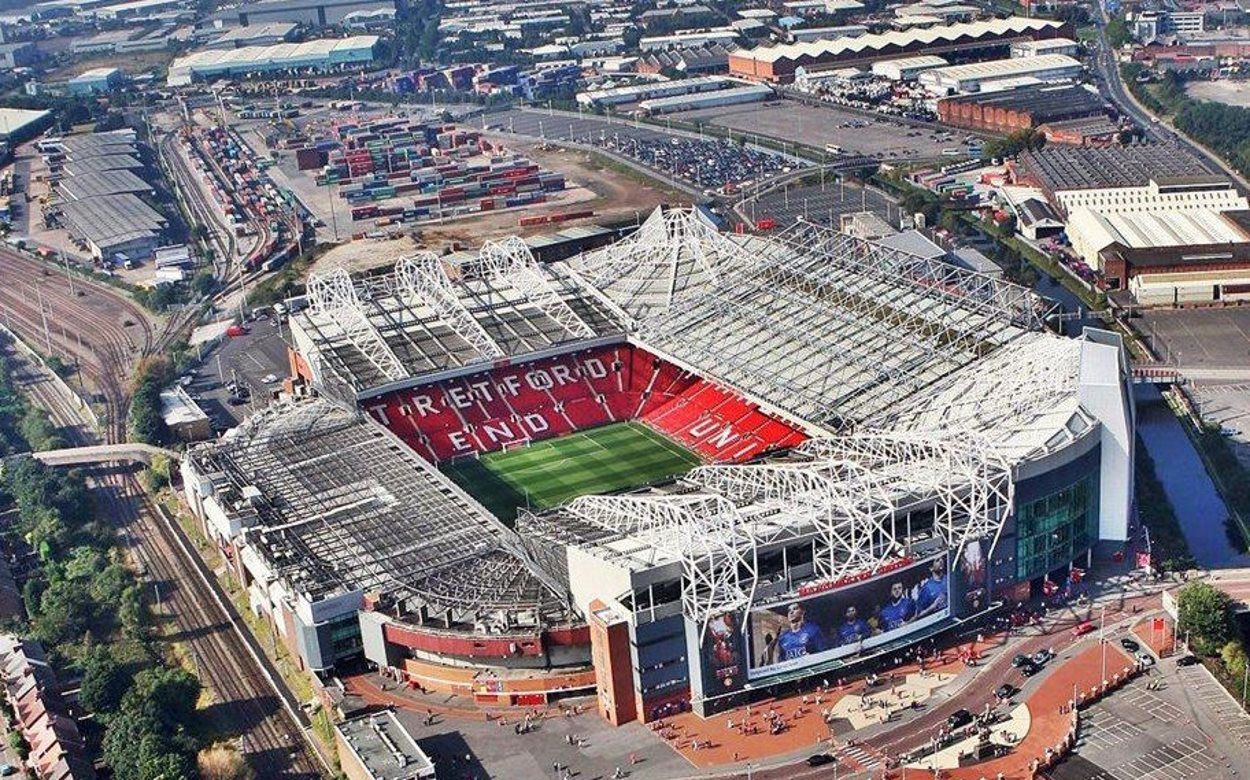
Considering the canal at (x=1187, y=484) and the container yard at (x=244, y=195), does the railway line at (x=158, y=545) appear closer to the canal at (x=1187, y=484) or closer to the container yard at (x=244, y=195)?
the container yard at (x=244, y=195)

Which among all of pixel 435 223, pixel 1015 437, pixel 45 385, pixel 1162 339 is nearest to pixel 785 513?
pixel 1015 437

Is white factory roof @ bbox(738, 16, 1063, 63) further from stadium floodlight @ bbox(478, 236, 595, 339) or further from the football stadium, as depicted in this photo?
stadium floodlight @ bbox(478, 236, 595, 339)

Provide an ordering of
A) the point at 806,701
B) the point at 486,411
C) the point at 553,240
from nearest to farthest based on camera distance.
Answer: the point at 806,701, the point at 486,411, the point at 553,240

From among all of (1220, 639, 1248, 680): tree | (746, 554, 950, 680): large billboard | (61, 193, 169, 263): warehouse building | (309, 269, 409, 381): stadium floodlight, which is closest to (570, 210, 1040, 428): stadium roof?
(309, 269, 409, 381): stadium floodlight

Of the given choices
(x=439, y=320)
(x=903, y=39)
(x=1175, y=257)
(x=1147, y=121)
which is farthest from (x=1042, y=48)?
(x=439, y=320)

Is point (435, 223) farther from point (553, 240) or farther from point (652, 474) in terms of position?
point (652, 474)

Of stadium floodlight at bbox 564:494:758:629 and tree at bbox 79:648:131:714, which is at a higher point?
stadium floodlight at bbox 564:494:758:629
